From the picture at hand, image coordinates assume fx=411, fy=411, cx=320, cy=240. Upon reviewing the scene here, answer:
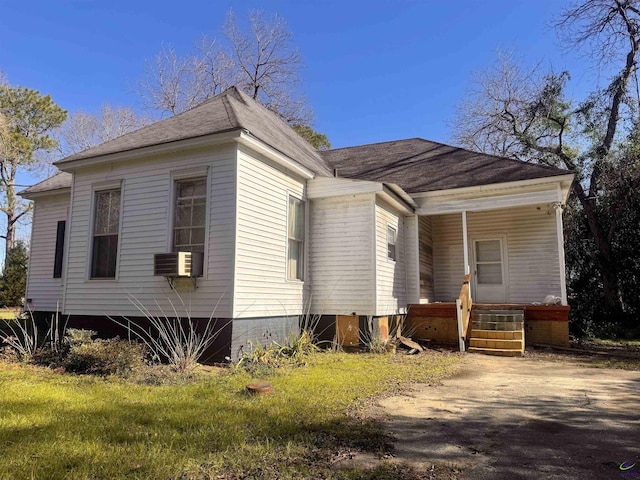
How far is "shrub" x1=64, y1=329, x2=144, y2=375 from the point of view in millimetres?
6113

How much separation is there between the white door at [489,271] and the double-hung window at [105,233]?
9832 millimetres

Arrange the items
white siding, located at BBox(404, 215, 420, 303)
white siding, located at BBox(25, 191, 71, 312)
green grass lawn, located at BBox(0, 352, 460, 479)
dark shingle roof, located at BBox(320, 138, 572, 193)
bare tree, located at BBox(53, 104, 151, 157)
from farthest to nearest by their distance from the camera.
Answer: bare tree, located at BBox(53, 104, 151, 157)
white siding, located at BBox(25, 191, 71, 312)
white siding, located at BBox(404, 215, 420, 303)
dark shingle roof, located at BBox(320, 138, 572, 193)
green grass lawn, located at BBox(0, 352, 460, 479)

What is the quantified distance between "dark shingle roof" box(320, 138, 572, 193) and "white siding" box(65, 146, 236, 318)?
5.80 meters

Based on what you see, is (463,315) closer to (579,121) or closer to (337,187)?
(337,187)

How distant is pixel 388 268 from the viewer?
387 inches

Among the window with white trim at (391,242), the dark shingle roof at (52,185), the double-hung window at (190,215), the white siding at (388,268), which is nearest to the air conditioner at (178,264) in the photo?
the double-hung window at (190,215)

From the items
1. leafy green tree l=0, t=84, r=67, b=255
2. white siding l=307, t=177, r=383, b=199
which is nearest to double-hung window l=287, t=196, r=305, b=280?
white siding l=307, t=177, r=383, b=199

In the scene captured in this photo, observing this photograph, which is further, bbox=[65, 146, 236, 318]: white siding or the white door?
the white door

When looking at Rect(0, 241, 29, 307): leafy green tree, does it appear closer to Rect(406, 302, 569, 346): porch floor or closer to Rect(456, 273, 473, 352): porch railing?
Rect(406, 302, 569, 346): porch floor

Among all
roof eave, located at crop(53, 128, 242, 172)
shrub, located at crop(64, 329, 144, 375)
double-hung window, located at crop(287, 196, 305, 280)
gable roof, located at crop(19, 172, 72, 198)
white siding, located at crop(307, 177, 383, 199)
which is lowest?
shrub, located at crop(64, 329, 144, 375)

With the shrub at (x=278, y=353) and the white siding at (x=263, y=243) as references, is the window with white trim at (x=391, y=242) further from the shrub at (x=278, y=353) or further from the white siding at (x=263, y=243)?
the shrub at (x=278, y=353)

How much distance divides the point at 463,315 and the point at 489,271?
339 cm

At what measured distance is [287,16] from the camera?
71.1ft

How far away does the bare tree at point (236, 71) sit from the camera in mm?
22766
